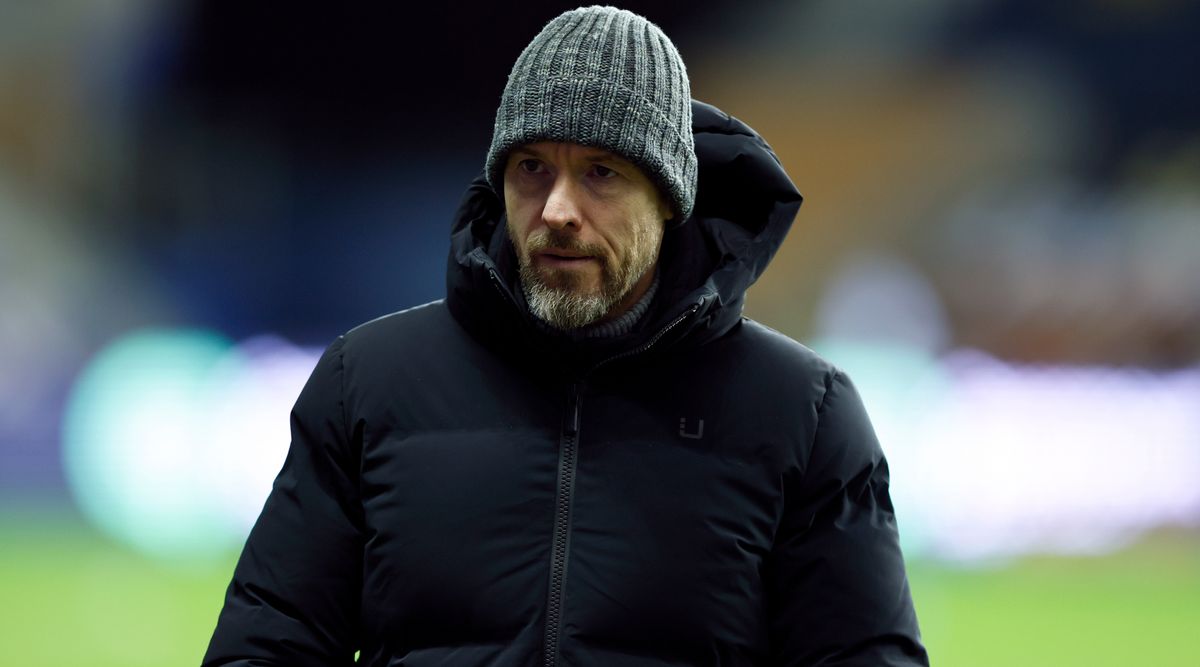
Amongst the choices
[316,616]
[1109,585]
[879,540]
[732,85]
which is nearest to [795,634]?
[879,540]

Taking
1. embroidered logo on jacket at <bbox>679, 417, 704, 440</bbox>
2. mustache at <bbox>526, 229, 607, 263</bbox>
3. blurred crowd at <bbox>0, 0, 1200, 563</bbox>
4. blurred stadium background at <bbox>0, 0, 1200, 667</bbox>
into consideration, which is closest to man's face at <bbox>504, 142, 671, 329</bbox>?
mustache at <bbox>526, 229, 607, 263</bbox>

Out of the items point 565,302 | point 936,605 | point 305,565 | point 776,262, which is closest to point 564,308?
A: point 565,302

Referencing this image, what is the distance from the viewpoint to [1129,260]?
5.00 meters

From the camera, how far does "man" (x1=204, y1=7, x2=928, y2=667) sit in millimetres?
1058

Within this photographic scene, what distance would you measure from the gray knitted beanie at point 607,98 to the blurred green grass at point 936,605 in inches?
96.4

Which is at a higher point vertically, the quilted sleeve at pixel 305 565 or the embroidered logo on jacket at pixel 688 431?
the embroidered logo on jacket at pixel 688 431

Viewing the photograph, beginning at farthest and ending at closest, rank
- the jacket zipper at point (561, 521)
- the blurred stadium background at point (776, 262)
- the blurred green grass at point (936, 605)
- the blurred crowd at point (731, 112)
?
1. the blurred crowd at point (731, 112)
2. the blurred stadium background at point (776, 262)
3. the blurred green grass at point (936, 605)
4. the jacket zipper at point (561, 521)

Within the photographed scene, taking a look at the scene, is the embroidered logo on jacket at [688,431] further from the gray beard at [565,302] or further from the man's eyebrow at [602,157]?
the man's eyebrow at [602,157]

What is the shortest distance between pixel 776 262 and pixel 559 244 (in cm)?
429

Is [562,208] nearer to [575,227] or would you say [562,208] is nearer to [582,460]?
[575,227]

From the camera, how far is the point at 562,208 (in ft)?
3.59

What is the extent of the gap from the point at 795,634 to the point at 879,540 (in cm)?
10

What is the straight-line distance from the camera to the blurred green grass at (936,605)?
336 centimetres

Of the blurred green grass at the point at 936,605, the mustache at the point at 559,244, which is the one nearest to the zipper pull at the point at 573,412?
the mustache at the point at 559,244
